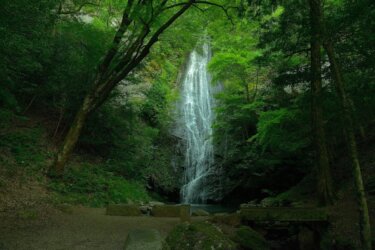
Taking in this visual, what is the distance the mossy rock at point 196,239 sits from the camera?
501 centimetres

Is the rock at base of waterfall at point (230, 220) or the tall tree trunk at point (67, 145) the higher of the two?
the tall tree trunk at point (67, 145)

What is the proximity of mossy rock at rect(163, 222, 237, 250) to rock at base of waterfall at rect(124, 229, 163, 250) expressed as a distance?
0.51 feet

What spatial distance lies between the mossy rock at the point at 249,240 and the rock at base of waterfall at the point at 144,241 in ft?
5.66

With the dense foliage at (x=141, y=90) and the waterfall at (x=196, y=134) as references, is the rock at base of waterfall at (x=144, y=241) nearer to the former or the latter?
the dense foliage at (x=141, y=90)

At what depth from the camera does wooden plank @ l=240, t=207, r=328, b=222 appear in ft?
22.4

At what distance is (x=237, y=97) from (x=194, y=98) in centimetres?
1175

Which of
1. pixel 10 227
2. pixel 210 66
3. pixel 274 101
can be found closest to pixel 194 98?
pixel 210 66

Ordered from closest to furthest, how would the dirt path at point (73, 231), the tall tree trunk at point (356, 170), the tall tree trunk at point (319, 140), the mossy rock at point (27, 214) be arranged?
the tall tree trunk at point (356, 170), the dirt path at point (73, 231), the mossy rock at point (27, 214), the tall tree trunk at point (319, 140)

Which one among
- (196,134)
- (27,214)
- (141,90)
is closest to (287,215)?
(27,214)

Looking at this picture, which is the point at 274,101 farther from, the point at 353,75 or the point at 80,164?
the point at 80,164

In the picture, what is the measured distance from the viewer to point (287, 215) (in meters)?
7.03

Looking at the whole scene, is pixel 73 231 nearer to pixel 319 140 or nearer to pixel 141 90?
pixel 319 140

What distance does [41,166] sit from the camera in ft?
34.6

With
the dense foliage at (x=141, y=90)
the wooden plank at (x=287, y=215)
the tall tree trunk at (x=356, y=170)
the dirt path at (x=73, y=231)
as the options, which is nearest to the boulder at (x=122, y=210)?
the dirt path at (x=73, y=231)
